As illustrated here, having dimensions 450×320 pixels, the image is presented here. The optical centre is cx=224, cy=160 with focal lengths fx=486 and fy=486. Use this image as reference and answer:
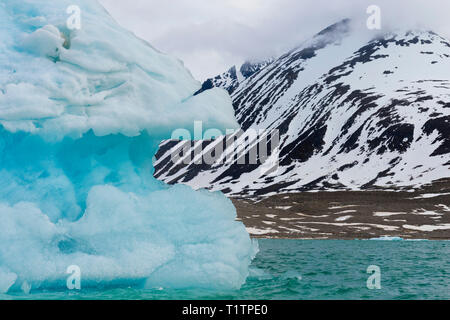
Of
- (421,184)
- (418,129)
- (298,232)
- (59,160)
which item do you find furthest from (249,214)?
(59,160)

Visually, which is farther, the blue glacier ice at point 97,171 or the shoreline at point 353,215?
the shoreline at point 353,215

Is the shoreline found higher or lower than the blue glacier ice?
higher

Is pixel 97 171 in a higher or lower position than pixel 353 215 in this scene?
lower

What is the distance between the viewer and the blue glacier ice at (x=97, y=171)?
15859 mm

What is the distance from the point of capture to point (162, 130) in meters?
18.5

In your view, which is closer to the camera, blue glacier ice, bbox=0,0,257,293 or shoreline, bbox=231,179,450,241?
blue glacier ice, bbox=0,0,257,293

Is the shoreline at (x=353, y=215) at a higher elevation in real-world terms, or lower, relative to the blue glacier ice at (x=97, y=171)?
higher

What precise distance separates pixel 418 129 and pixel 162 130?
558 ft

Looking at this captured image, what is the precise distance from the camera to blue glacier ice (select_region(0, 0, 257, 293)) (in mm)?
15859

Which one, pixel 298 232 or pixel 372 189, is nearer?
pixel 298 232

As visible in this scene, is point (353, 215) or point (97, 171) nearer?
point (97, 171)

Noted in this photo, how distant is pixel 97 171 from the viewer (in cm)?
1836
